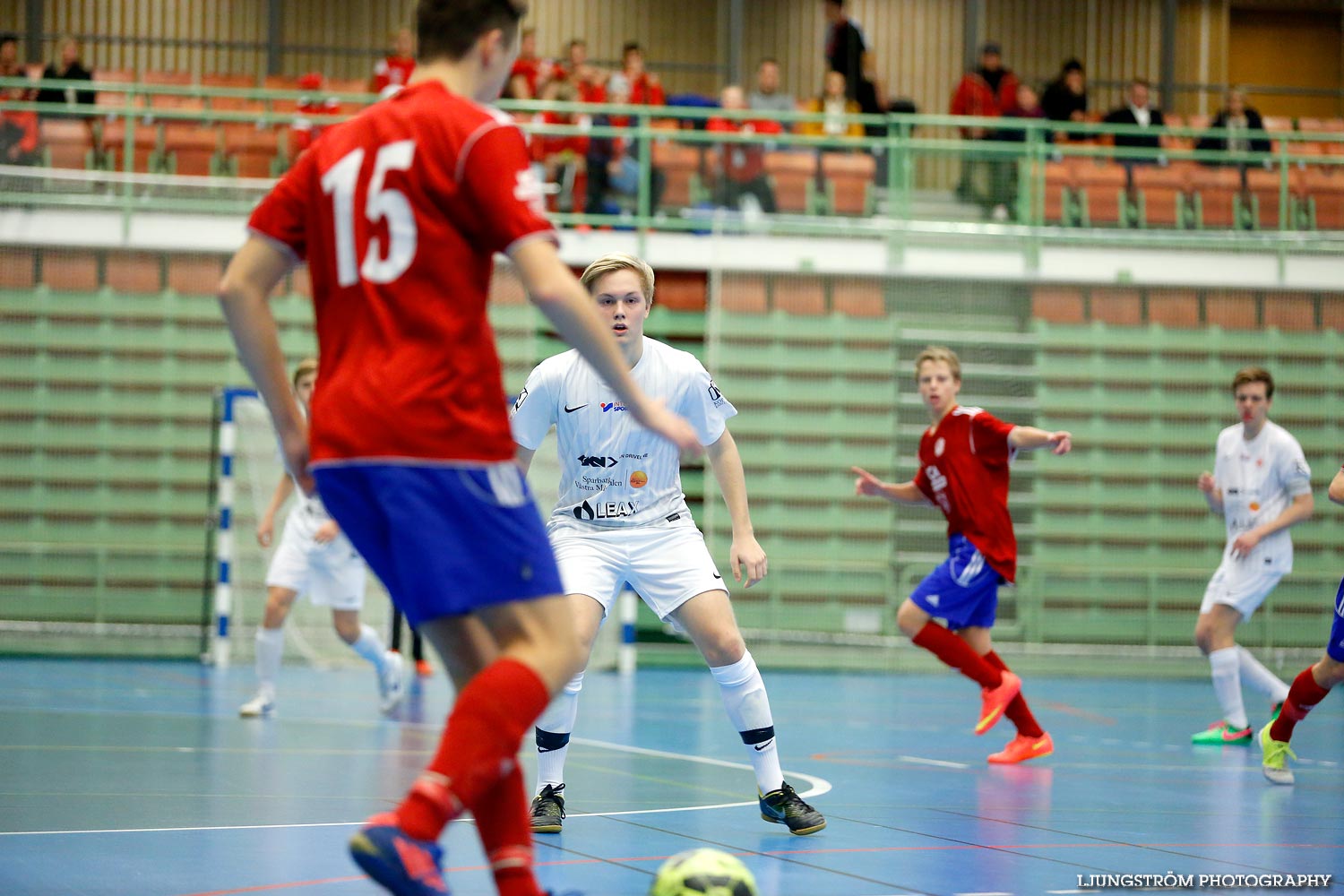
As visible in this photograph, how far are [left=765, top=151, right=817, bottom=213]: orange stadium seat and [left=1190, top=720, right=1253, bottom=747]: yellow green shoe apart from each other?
288 inches

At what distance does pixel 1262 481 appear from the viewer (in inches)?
359

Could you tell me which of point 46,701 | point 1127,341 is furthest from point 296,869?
point 1127,341

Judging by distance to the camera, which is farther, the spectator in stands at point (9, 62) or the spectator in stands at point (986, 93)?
the spectator in stands at point (986, 93)

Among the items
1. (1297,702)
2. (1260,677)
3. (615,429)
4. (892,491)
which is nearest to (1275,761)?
(1297,702)

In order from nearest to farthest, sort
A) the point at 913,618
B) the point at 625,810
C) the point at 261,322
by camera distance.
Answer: the point at 261,322
the point at 625,810
the point at 913,618

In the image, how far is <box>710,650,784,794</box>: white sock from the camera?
535 cm

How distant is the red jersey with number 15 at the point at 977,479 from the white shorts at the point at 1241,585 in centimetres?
170

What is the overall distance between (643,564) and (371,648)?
4.52 metres

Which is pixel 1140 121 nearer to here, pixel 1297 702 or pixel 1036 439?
pixel 1036 439

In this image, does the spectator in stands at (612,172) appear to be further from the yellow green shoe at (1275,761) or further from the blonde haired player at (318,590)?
the yellow green shoe at (1275,761)

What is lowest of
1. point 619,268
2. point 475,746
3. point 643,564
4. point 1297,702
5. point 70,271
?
point 1297,702

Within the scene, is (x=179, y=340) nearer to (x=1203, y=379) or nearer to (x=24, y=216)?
(x=24, y=216)

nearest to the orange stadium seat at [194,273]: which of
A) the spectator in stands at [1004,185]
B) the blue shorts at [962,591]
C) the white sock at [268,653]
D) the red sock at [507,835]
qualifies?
the white sock at [268,653]

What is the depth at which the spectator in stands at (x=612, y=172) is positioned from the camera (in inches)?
560
